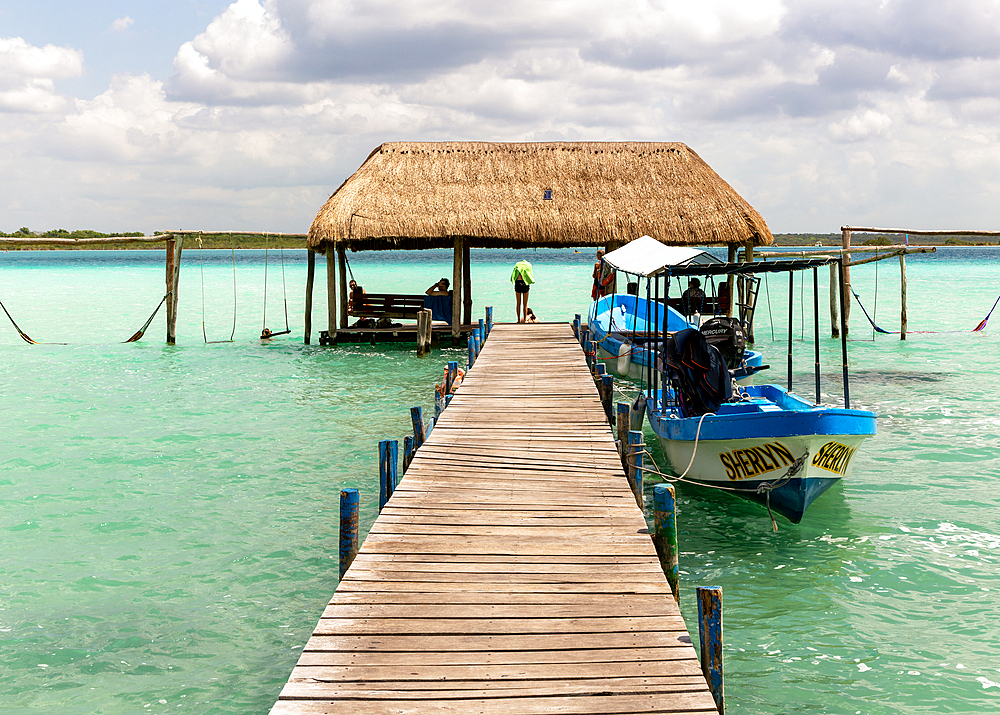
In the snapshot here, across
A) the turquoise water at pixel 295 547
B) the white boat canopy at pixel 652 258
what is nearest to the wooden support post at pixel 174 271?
the turquoise water at pixel 295 547

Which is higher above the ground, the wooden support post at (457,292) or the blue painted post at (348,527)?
the wooden support post at (457,292)

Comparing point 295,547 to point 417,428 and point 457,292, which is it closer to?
point 417,428

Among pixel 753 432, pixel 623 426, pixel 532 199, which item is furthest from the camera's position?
pixel 532 199

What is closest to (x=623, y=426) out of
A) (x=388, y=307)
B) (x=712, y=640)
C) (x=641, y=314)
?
(x=712, y=640)

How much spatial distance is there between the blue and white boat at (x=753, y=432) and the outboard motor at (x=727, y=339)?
299 centimetres

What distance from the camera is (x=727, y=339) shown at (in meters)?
12.2

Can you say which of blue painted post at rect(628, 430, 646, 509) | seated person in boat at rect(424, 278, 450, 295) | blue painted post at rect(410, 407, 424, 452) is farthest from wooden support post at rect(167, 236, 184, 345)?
blue painted post at rect(628, 430, 646, 509)

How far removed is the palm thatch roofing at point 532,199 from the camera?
17.4 meters

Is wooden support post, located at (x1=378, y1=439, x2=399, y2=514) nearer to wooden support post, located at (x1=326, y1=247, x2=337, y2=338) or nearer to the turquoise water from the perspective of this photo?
the turquoise water

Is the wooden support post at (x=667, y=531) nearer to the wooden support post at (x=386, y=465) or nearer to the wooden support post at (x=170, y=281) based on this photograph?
the wooden support post at (x=386, y=465)

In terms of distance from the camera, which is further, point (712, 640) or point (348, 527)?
point (348, 527)

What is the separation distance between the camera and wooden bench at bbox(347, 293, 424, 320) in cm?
1831

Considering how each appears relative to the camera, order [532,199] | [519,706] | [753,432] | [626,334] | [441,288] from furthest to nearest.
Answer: [441,288] → [532,199] → [626,334] → [753,432] → [519,706]

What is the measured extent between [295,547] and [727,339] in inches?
A: 297
